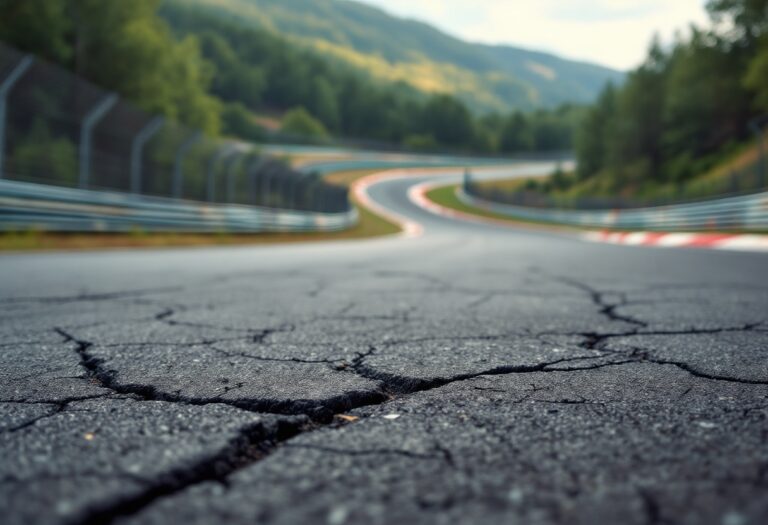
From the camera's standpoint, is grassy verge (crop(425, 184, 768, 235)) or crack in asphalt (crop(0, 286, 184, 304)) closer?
crack in asphalt (crop(0, 286, 184, 304))

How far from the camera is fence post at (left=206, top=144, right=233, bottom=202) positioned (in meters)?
14.7

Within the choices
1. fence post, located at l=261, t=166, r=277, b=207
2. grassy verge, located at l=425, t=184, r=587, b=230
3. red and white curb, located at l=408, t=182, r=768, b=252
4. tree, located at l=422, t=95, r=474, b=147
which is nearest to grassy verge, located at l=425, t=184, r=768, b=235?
grassy verge, located at l=425, t=184, r=587, b=230

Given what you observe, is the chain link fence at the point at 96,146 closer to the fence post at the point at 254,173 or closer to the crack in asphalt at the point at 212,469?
the fence post at the point at 254,173

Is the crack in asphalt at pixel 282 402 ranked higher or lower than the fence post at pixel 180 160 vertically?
lower

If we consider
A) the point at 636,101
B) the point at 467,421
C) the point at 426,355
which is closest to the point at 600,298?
the point at 426,355

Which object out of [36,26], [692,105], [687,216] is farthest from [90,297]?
[692,105]

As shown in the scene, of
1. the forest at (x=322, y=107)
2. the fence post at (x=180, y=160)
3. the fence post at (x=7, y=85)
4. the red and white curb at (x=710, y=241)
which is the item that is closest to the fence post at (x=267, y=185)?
the fence post at (x=180, y=160)

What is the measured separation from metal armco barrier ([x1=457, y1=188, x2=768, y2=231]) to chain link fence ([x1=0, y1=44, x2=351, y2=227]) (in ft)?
38.8

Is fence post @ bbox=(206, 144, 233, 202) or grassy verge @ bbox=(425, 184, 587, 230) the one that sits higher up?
fence post @ bbox=(206, 144, 233, 202)

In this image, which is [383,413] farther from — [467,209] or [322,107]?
[322,107]

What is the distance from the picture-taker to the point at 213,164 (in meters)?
14.9

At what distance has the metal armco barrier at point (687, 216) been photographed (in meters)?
13.6

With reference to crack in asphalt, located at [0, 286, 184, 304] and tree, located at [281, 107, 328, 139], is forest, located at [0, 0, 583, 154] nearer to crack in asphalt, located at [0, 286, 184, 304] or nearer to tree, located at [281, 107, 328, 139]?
tree, located at [281, 107, 328, 139]

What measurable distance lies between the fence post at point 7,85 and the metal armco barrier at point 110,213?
0.56 m
